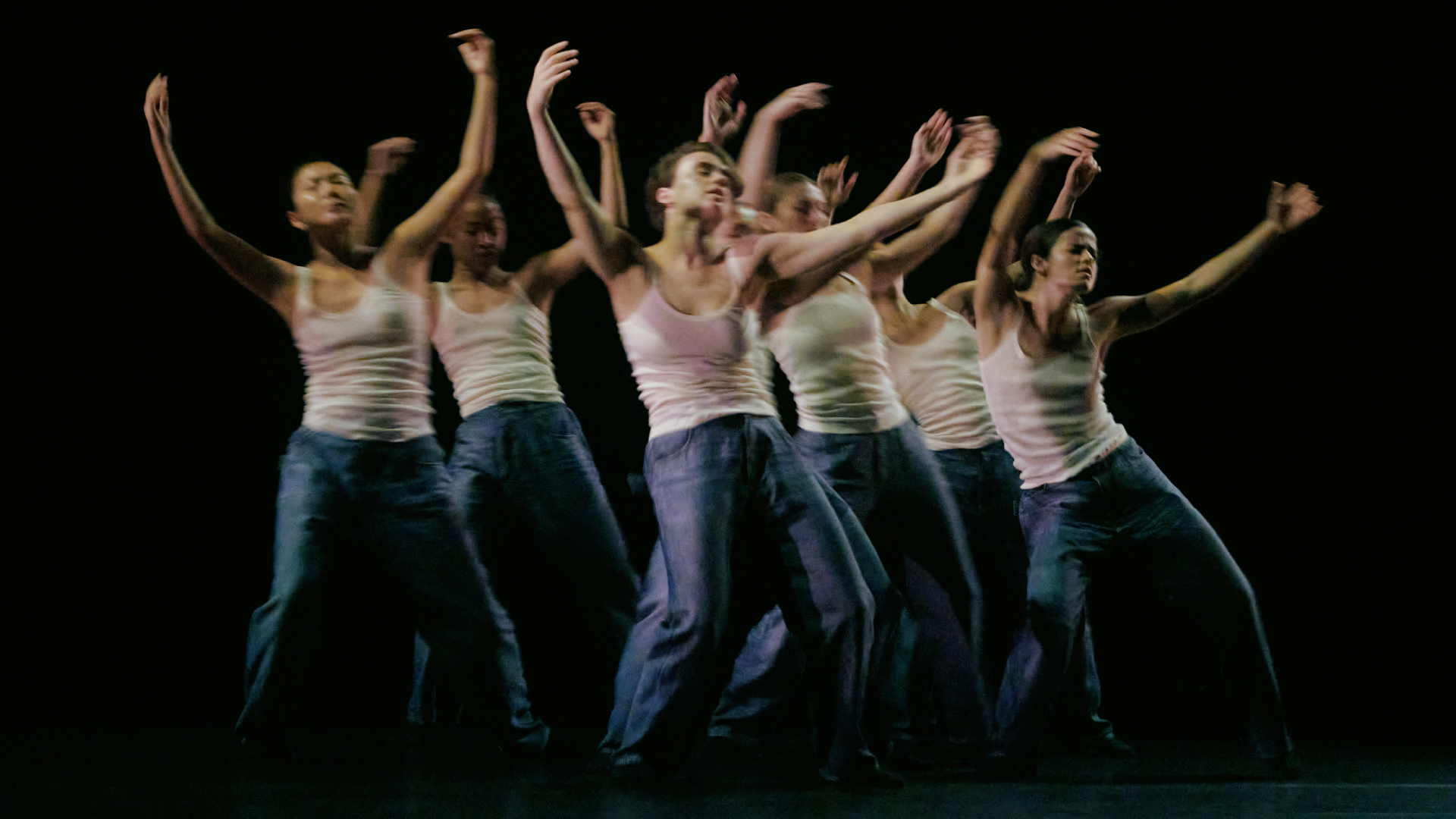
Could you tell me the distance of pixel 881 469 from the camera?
3672 millimetres

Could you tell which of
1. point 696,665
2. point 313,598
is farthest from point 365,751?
point 696,665

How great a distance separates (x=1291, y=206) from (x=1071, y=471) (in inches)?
38.9

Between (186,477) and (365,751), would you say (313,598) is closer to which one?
(365,751)

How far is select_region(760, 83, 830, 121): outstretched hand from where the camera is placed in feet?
11.5

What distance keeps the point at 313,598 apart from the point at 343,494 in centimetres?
25

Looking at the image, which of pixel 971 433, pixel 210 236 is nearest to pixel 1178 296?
pixel 971 433

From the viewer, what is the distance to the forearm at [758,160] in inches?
146

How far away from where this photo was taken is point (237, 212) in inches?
187

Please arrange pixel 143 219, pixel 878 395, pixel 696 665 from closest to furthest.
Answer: pixel 696 665
pixel 878 395
pixel 143 219

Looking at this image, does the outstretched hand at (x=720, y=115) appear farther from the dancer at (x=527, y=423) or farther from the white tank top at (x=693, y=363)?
the white tank top at (x=693, y=363)

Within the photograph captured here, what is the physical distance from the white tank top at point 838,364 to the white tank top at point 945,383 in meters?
0.46

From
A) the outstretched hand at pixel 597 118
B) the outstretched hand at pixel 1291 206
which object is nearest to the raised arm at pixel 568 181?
the outstretched hand at pixel 597 118

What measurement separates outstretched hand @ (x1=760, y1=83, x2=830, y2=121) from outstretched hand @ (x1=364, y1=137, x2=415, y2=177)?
96cm

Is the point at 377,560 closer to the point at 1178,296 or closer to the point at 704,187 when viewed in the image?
the point at 704,187
